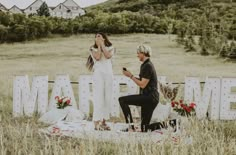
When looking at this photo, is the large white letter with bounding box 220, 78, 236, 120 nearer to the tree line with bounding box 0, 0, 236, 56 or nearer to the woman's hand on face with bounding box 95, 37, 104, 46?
the tree line with bounding box 0, 0, 236, 56

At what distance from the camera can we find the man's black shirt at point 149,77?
636 centimetres

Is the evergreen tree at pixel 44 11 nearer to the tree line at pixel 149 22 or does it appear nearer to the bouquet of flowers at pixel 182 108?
the tree line at pixel 149 22

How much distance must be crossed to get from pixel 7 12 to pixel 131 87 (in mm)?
2214

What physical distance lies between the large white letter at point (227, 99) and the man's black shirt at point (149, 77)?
1.59 m

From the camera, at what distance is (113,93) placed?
784 centimetres

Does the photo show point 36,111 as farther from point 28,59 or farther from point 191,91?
point 191,91

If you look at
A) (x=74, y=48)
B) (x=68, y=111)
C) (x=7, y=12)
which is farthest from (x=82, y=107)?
(x=7, y=12)

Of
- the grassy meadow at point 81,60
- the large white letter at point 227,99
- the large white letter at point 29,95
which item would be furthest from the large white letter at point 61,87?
the large white letter at point 227,99

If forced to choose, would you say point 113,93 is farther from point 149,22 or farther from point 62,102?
point 149,22

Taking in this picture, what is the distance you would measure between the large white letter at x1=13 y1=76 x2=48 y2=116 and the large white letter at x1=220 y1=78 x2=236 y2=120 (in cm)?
237

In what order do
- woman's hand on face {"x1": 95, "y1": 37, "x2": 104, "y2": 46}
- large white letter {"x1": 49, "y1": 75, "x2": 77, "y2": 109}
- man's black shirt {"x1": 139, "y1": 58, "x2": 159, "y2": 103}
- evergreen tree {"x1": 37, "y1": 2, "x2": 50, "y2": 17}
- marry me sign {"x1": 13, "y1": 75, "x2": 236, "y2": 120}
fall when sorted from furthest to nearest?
1. evergreen tree {"x1": 37, "y1": 2, "x2": 50, "y2": 17}
2. large white letter {"x1": 49, "y1": 75, "x2": 77, "y2": 109}
3. marry me sign {"x1": 13, "y1": 75, "x2": 236, "y2": 120}
4. woman's hand on face {"x1": 95, "y1": 37, "x2": 104, "y2": 46}
5. man's black shirt {"x1": 139, "y1": 58, "x2": 159, "y2": 103}

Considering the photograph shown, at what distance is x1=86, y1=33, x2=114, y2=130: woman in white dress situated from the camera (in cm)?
664

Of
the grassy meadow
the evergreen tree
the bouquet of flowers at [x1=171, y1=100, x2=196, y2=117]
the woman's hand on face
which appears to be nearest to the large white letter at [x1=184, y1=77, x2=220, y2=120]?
the grassy meadow

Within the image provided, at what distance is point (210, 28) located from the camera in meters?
8.57
